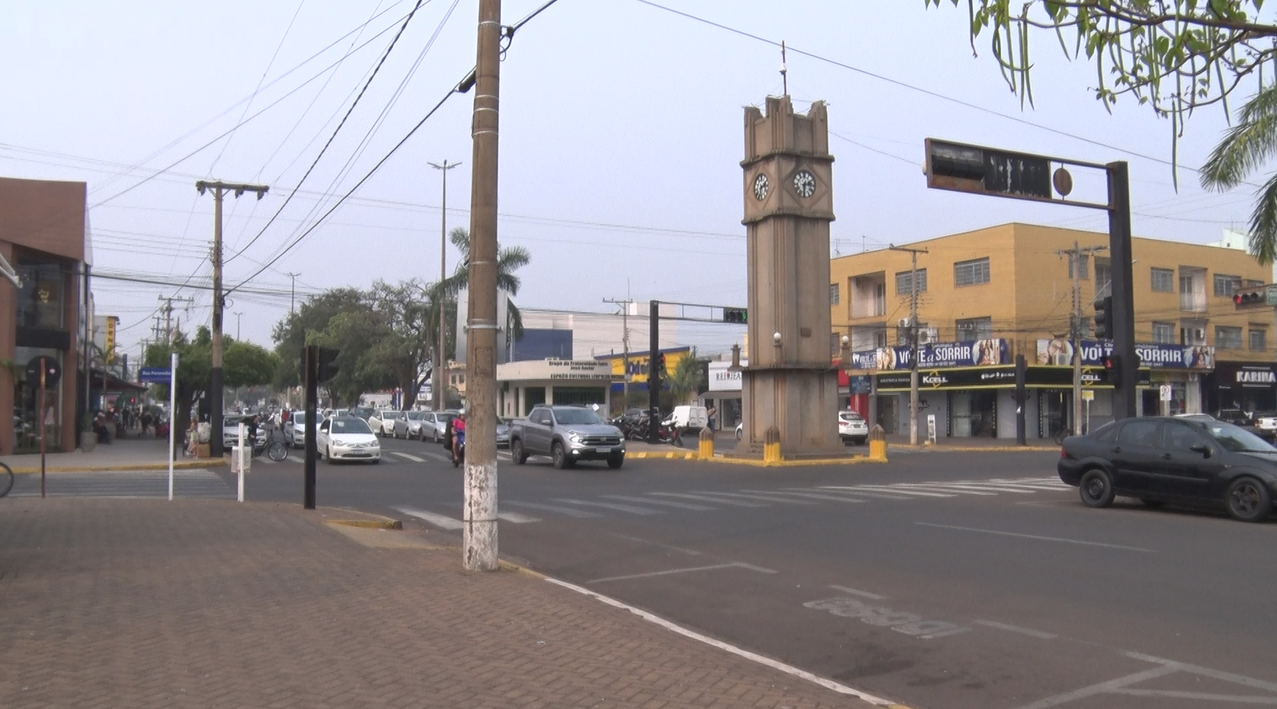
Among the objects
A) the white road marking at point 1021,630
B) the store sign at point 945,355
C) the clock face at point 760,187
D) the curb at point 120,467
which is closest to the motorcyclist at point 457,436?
the curb at point 120,467

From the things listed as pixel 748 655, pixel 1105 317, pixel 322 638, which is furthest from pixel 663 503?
pixel 322 638

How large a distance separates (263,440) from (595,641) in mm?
33197

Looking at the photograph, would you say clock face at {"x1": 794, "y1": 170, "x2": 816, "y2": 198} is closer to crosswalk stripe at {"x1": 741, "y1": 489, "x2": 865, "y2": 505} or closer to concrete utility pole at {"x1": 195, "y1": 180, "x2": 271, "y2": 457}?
crosswalk stripe at {"x1": 741, "y1": 489, "x2": 865, "y2": 505}

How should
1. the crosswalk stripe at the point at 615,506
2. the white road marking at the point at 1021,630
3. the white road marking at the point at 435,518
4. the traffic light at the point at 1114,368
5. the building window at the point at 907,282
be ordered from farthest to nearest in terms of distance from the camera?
the building window at the point at 907,282
the traffic light at the point at 1114,368
the crosswalk stripe at the point at 615,506
the white road marking at the point at 435,518
the white road marking at the point at 1021,630

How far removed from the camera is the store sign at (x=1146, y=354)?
5425cm

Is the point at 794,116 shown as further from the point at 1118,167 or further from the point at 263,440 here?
the point at 263,440

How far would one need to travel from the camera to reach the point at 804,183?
34.0 metres

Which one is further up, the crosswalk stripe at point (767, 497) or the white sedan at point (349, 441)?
the white sedan at point (349, 441)

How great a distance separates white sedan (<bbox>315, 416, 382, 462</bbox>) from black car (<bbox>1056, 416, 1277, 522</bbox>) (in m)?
22.3

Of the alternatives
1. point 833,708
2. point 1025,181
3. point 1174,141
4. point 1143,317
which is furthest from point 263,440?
point 1143,317

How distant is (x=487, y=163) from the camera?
11008mm

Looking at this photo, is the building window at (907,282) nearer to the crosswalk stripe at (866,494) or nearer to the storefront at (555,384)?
the storefront at (555,384)

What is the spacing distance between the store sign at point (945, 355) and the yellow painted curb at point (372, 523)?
4192 cm

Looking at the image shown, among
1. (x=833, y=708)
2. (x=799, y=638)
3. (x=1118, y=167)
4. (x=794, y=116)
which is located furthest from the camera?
(x=794, y=116)
